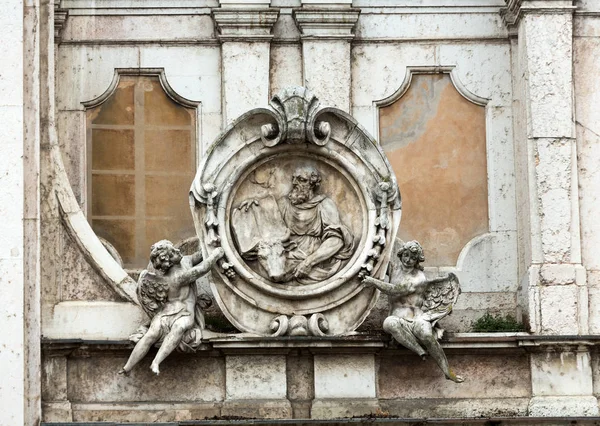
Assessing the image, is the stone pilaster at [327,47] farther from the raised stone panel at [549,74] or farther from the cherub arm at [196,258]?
the cherub arm at [196,258]

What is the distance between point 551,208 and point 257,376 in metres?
2.66

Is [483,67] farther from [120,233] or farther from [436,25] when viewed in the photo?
[120,233]

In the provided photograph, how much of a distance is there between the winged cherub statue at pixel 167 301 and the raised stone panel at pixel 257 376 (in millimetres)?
406

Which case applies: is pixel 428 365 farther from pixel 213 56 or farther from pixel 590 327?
pixel 213 56

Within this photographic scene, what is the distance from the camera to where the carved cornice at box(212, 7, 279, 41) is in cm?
1933

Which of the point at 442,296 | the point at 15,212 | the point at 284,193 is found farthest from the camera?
the point at 284,193

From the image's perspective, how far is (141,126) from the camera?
1936cm

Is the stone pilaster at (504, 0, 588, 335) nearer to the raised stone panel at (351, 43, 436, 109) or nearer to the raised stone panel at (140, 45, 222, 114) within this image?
the raised stone panel at (351, 43, 436, 109)

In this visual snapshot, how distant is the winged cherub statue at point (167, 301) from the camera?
18078mm

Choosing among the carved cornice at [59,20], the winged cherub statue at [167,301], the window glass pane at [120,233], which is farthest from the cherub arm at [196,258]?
the carved cornice at [59,20]

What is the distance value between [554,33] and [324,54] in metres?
1.86

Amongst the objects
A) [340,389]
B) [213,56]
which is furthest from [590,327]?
[213,56]

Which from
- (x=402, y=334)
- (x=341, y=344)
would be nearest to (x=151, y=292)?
(x=341, y=344)

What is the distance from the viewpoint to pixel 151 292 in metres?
18.2
